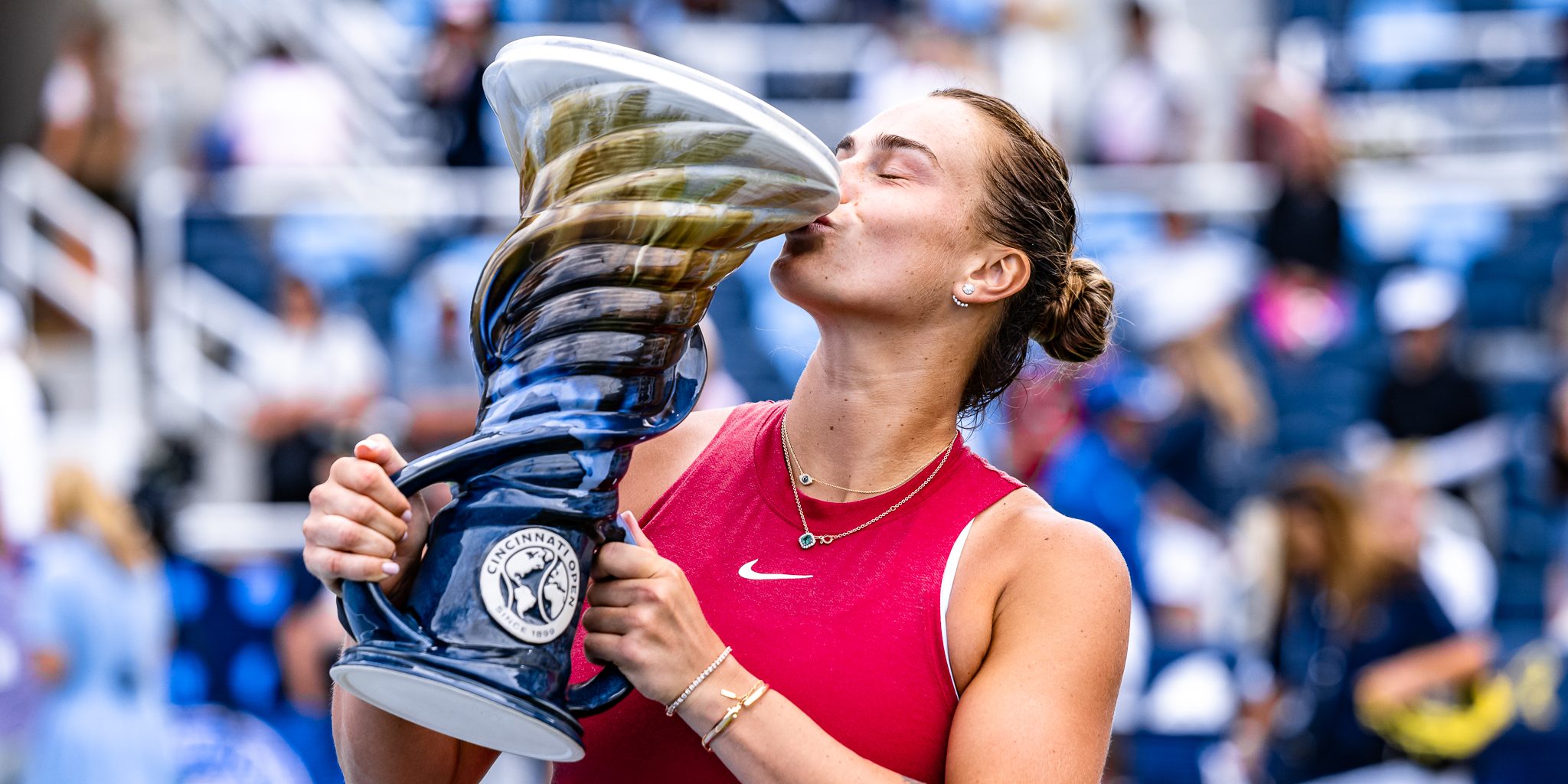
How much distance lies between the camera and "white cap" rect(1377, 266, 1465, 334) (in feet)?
22.8

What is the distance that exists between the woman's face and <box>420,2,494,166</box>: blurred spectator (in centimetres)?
637

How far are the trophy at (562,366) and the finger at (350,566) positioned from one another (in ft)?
0.06

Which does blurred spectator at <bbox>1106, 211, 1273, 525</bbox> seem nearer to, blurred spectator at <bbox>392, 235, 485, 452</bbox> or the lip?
blurred spectator at <bbox>392, 235, 485, 452</bbox>

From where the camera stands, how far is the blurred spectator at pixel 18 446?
6184 mm

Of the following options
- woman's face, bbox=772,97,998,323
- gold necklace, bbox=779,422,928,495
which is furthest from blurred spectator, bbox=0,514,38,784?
woman's face, bbox=772,97,998,323

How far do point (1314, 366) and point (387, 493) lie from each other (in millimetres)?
6738

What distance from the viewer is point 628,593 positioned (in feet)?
4.95

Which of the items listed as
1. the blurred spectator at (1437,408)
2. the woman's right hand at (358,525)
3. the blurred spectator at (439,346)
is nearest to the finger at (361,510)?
the woman's right hand at (358,525)

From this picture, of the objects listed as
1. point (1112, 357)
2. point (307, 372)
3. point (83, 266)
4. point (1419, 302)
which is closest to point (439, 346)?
point (307, 372)

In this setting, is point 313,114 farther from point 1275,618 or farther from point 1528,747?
point 1528,747

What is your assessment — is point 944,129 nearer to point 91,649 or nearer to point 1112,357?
point 1112,357

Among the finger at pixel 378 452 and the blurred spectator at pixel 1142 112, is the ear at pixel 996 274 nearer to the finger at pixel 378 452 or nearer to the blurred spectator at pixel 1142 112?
the finger at pixel 378 452

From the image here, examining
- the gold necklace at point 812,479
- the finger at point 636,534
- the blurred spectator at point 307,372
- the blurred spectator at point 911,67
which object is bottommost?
the blurred spectator at point 307,372

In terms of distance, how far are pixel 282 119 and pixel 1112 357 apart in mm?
5290
